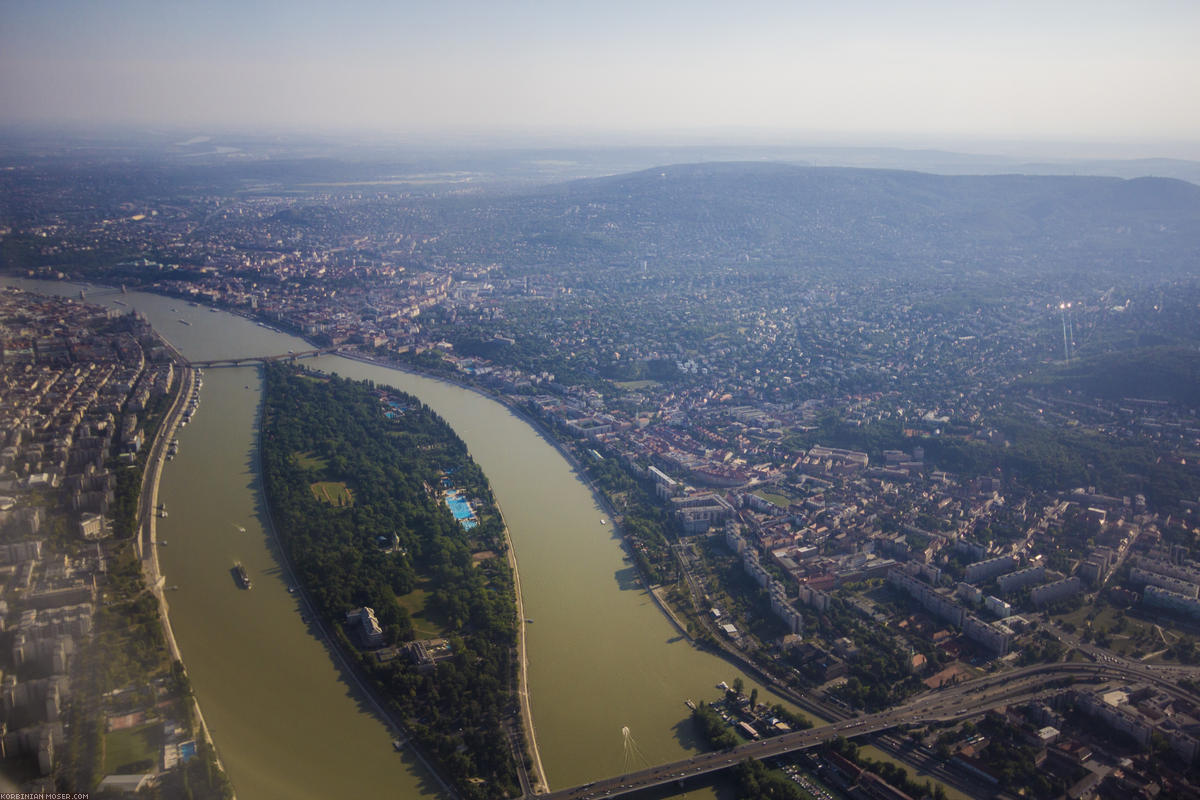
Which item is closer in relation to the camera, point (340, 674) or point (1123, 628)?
point (340, 674)

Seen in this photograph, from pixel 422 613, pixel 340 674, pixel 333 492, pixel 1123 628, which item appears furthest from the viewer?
pixel 333 492

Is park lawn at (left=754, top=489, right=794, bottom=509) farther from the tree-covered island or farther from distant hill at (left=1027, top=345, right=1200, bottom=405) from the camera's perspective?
distant hill at (left=1027, top=345, right=1200, bottom=405)

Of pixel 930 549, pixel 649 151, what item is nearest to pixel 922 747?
pixel 930 549

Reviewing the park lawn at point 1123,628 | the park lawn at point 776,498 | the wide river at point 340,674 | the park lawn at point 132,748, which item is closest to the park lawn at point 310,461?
the wide river at point 340,674

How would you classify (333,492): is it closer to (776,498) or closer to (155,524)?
(155,524)

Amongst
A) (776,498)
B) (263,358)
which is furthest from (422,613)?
(263,358)

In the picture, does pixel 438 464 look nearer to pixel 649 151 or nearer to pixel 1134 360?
pixel 1134 360

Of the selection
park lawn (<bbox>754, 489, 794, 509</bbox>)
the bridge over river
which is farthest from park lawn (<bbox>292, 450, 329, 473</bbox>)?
the bridge over river
